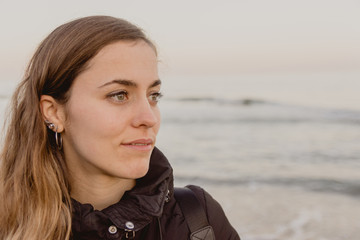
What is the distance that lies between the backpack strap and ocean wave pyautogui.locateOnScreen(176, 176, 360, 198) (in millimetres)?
7202

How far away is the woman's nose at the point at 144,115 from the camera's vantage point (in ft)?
6.73

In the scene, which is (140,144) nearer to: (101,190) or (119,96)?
(119,96)

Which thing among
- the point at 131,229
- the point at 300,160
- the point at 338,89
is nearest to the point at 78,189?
the point at 131,229

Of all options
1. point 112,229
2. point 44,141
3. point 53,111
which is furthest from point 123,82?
point 112,229

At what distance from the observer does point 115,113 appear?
2035 mm

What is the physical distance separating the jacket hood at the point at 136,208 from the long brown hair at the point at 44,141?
0.09 metres

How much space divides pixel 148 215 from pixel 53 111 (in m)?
0.72

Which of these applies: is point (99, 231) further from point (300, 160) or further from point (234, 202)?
point (300, 160)

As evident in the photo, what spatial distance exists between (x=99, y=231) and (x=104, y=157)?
0.33 m

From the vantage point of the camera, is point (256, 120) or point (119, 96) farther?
point (256, 120)

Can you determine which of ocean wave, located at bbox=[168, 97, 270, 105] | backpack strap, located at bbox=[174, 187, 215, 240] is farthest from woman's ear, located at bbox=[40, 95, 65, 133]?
ocean wave, located at bbox=[168, 97, 270, 105]

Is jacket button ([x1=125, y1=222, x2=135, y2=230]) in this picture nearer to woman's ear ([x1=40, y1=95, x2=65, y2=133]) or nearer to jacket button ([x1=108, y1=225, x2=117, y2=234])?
jacket button ([x1=108, y1=225, x2=117, y2=234])

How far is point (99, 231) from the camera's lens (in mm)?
2002

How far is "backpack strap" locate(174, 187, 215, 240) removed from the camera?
82.7 inches
